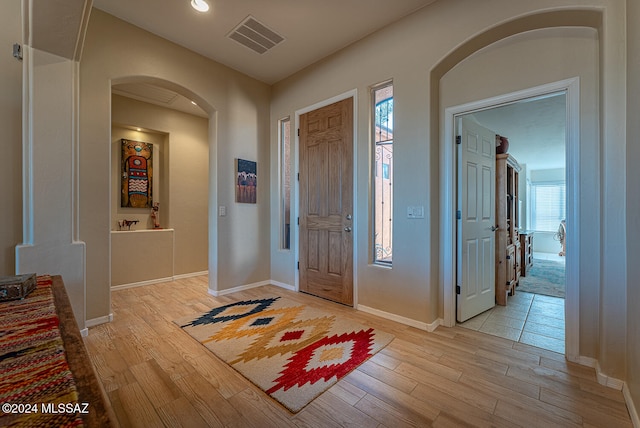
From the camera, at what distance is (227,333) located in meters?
2.38

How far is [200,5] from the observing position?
8.15 ft

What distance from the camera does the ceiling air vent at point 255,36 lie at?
2.75 metres

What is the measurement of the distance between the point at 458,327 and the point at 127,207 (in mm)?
4710

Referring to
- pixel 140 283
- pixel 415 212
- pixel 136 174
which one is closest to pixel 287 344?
pixel 415 212

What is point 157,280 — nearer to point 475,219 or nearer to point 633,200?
point 475,219

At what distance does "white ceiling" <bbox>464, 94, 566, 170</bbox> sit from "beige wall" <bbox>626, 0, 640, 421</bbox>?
2.39 feet

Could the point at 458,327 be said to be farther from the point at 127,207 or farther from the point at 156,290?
the point at 127,207

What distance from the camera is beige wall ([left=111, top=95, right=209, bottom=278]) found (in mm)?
4086

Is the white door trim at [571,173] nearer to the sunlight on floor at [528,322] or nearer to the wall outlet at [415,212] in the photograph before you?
the sunlight on floor at [528,322]

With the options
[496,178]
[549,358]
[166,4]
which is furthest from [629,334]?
[166,4]

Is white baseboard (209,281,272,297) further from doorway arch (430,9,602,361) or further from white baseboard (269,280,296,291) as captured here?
doorway arch (430,9,602,361)

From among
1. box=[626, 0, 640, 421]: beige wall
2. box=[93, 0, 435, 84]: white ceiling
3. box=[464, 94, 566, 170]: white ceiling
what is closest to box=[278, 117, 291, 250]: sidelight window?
box=[93, 0, 435, 84]: white ceiling

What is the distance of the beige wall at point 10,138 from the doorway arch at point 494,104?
3404 mm

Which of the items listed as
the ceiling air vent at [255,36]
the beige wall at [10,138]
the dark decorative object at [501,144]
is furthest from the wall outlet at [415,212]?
the beige wall at [10,138]
